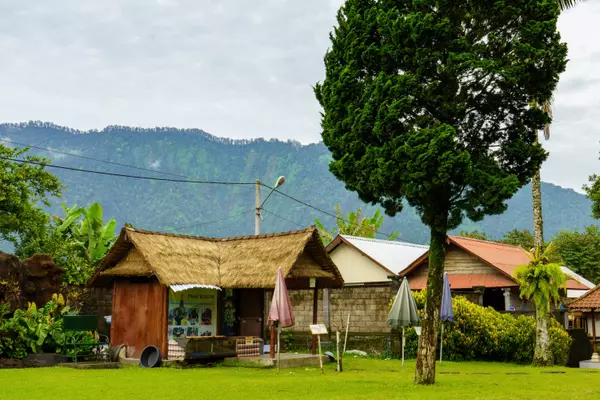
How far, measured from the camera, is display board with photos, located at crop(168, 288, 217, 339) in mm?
22078

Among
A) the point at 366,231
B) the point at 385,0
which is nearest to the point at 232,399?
the point at 385,0

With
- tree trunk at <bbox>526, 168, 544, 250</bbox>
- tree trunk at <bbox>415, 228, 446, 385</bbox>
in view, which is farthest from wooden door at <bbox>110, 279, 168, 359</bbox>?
tree trunk at <bbox>526, 168, 544, 250</bbox>

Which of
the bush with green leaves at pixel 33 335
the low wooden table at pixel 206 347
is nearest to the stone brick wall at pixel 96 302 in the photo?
the bush with green leaves at pixel 33 335

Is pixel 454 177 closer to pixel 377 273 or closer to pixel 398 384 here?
pixel 398 384

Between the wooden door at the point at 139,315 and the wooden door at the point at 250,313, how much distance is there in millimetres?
4058

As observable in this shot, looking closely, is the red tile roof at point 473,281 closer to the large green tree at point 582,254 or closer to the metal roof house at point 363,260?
the metal roof house at point 363,260

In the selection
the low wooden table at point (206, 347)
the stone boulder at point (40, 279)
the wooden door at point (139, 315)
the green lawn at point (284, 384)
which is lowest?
the green lawn at point (284, 384)

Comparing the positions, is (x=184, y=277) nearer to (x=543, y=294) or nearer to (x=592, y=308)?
(x=543, y=294)

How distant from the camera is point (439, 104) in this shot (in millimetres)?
15102

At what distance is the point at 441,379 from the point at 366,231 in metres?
37.1

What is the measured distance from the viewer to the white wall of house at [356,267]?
103ft

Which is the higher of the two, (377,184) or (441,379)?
(377,184)

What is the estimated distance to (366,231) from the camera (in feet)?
178

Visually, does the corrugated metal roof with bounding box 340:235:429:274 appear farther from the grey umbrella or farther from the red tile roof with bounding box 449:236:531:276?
the grey umbrella
